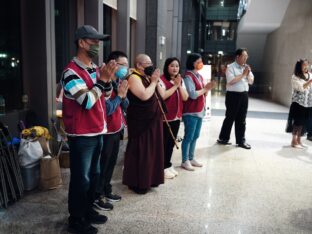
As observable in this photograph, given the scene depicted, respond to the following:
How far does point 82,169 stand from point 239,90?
346 centimetres

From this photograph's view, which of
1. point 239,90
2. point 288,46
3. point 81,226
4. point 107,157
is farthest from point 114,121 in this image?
point 288,46

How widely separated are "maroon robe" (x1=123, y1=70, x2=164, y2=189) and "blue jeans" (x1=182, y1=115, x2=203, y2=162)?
0.78 meters

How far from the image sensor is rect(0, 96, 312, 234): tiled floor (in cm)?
271

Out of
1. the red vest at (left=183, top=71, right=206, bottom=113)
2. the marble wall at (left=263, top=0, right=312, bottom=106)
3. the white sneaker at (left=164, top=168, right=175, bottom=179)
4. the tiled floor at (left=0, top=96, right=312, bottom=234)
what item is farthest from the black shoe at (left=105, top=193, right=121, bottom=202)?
the marble wall at (left=263, top=0, right=312, bottom=106)

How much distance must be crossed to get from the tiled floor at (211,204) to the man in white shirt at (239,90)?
74 cm

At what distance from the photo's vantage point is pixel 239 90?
520cm

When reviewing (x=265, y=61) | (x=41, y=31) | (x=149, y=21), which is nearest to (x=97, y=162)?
(x=41, y=31)

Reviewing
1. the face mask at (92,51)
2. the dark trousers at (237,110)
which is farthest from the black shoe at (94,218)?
the dark trousers at (237,110)

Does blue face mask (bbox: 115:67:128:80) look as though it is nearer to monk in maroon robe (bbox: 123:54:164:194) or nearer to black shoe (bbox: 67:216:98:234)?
monk in maroon robe (bbox: 123:54:164:194)

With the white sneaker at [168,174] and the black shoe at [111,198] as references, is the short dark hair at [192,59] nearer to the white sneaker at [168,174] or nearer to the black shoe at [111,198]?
the white sneaker at [168,174]

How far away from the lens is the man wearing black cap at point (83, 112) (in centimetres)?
223

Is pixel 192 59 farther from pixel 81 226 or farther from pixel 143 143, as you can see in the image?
pixel 81 226

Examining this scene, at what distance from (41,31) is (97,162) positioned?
1.87 m

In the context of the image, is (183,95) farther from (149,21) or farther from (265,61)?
(265,61)
